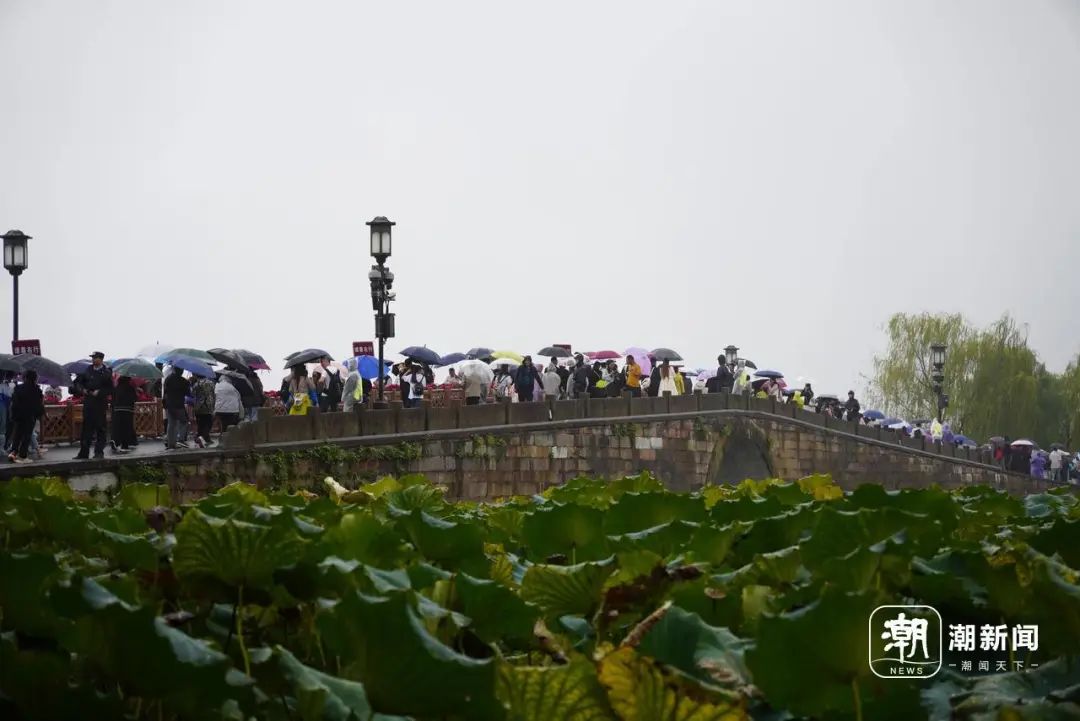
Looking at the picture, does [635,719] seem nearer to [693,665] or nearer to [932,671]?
[693,665]

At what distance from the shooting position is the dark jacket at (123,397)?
19.9 metres

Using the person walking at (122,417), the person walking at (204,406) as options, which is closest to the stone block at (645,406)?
the person walking at (204,406)

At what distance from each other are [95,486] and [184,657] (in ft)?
52.4

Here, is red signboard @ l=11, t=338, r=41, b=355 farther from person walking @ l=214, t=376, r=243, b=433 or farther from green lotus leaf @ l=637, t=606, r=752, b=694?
green lotus leaf @ l=637, t=606, r=752, b=694

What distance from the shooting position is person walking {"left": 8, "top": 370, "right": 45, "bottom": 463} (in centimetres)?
1897

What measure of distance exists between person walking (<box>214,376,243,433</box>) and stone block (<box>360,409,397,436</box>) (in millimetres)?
1680

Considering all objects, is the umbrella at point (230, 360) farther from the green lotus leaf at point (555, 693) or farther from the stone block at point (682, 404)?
the green lotus leaf at point (555, 693)

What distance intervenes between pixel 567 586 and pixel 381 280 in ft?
66.3

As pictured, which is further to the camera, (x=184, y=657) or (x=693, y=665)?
(x=693, y=665)

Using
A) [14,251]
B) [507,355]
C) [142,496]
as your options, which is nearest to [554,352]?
[507,355]

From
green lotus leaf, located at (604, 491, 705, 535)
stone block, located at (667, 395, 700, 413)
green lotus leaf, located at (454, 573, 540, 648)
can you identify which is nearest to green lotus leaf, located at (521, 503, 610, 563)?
green lotus leaf, located at (604, 491, 705, 535)

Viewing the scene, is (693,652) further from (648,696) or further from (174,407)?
(174,407)

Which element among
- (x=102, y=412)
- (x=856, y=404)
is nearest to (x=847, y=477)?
(x=856, y=404)

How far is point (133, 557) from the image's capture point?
3.25 m
